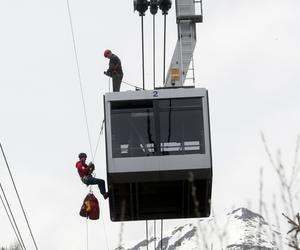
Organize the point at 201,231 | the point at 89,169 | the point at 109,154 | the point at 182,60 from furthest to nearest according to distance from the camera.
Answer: the point at 182,60 < the point at 89,169 < the point at 109,154 < the point at 201,231

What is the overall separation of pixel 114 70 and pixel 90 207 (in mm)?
2671

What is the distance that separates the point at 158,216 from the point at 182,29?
5.48 meters

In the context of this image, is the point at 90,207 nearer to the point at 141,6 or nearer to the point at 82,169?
the point at 82,169

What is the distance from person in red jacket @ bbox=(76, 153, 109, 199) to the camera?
1645 cm

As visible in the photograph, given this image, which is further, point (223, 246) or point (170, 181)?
point (170, 181)

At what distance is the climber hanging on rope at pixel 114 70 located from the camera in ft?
54.0

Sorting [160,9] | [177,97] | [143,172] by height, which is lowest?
[143,172]

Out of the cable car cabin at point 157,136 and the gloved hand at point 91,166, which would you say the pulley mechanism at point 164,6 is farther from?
the gloved hand at point 91,166

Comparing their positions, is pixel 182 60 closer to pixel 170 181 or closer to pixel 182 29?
pixel 182 29

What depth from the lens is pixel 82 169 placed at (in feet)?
54.0

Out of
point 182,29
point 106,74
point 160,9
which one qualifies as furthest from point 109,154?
point 182,29

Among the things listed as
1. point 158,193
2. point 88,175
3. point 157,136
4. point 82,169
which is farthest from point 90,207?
point 157,136

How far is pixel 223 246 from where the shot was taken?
4.23 m

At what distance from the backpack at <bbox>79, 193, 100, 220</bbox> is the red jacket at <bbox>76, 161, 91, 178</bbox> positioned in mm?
957
